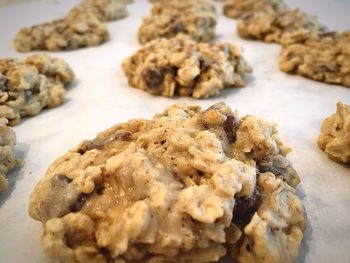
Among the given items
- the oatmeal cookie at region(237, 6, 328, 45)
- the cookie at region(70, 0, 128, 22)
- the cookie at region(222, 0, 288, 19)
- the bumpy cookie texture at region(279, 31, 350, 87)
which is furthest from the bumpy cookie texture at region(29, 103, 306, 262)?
the cookie at region(70, 0, 128, 22)

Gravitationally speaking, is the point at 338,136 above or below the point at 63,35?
above

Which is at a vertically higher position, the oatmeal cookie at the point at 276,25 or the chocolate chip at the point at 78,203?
the chocolate chip at the point at 78,203

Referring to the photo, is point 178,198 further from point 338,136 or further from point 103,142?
point 338,136

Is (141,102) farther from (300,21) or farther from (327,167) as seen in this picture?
(300,21)

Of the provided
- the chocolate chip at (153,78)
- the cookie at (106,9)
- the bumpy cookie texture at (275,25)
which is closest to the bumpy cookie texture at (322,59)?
the bumpy cookie texture at (275,25)

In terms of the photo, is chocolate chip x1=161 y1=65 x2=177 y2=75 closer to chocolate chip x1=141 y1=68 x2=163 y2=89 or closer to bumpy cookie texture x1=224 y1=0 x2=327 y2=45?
chocolate chip x1=141 y1=68 x2=163 y2=89

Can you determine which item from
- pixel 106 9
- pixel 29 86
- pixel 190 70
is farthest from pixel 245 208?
pixel 106 9

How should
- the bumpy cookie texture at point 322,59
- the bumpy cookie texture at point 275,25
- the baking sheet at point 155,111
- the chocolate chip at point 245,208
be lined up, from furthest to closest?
the bumpy cookie texture at point 275,25 < the bumpy cookie texture at point 322,59 < the baking sheet at point 155,111 < the chocolate chip at point 245,208

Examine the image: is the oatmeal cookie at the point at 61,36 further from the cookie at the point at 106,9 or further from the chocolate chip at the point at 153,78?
the chocolate chip at the point at 153,78
